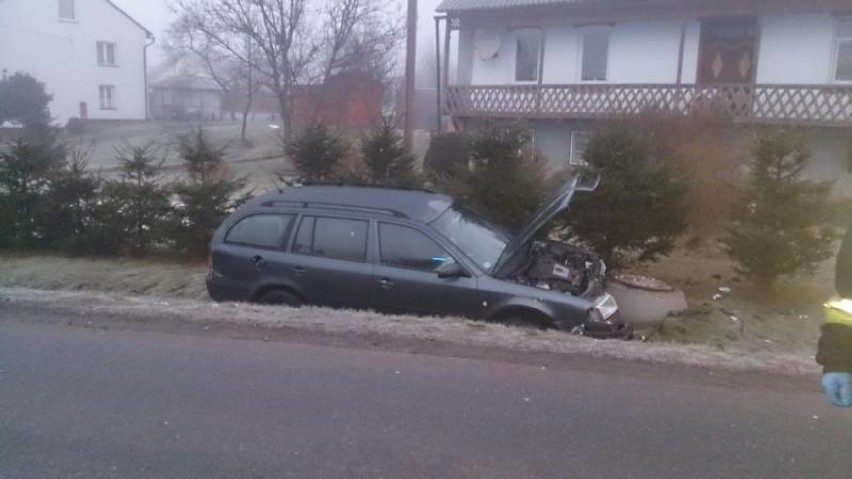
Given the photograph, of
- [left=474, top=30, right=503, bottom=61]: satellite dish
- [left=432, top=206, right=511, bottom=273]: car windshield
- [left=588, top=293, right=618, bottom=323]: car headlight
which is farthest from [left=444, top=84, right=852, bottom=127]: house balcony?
[left=588, top=293, right=618, bottom=323]: car headlight

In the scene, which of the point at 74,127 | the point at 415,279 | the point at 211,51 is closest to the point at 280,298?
the point at 415,279

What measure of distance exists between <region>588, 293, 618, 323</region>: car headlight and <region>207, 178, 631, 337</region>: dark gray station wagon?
0.01m

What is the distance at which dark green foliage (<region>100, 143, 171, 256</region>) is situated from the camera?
38.5 feet

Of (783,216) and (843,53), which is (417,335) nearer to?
(783,216)

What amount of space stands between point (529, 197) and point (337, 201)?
3.71 meters

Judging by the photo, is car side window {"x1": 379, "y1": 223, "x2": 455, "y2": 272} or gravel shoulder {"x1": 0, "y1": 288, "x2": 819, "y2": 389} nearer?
gravel shoulder {"x1": 0, "y1": 288, "x2": 819, "y2": 389}

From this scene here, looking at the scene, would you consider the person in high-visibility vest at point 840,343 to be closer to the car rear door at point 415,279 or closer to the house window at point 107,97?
the car rear door at point 415,279

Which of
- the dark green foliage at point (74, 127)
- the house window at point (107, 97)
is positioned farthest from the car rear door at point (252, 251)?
the house window at point (107, 97)

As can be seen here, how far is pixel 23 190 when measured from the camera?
1220 centimetres

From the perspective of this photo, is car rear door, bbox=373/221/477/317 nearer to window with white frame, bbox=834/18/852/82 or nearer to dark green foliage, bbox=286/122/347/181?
dark green foliage, bbox=286/122/347/181

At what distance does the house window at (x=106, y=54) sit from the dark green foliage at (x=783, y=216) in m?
47.3

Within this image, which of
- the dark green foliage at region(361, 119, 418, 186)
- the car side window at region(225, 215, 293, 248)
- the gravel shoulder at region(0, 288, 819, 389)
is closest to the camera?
the gravel shoulder at region(0, 288, 819, 389)

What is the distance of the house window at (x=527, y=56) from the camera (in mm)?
24438

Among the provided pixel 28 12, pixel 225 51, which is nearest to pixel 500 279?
pixel 225 51
